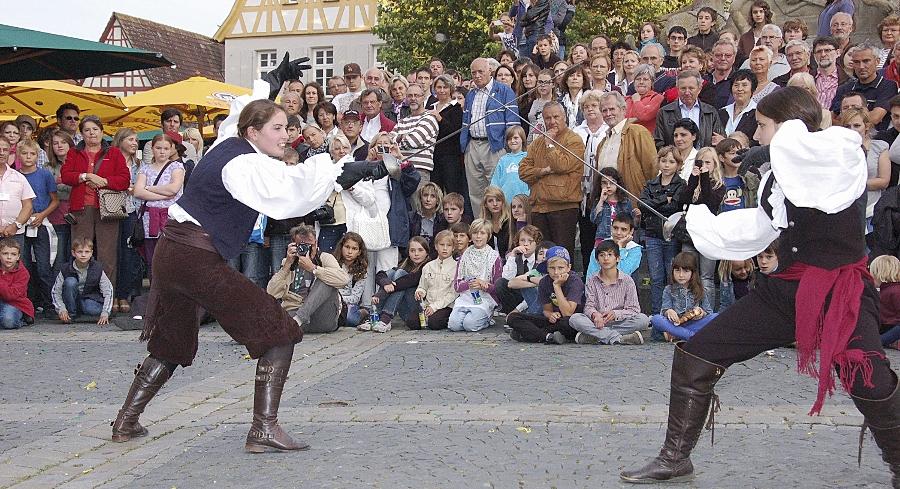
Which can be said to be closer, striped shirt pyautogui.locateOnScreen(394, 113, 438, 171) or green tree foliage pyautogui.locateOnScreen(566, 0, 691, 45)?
striped shirt pyautogui.locateOnScreen(394, 113, 438, 171)

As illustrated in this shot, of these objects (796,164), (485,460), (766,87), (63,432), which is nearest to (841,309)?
(796,164)

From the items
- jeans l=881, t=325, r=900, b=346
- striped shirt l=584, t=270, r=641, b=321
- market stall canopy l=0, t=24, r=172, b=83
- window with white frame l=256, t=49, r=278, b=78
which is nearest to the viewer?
jeans l=881, t=325, r=900, b=346

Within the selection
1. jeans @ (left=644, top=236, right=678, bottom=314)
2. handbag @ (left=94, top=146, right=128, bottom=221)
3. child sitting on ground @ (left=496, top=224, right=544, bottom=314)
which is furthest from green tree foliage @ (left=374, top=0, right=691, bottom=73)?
jeans @ (left=644, top=236, right=678, bottom=314)

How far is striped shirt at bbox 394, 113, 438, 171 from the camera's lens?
37.3ft

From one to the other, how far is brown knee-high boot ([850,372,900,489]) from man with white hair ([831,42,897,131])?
19.6ft

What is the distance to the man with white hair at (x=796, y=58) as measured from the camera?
10594 mm

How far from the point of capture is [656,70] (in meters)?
12.3

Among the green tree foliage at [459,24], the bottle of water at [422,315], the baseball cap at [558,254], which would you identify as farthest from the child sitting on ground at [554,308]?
the green tree foliage at [459,24]

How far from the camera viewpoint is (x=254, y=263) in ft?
36.8

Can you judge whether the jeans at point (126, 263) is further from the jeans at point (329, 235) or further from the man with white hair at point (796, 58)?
the man with white hair at point (796, 58)

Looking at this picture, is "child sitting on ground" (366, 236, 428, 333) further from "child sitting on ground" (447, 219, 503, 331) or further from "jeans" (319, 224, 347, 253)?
"jeans" (319, 224, 347, 253)

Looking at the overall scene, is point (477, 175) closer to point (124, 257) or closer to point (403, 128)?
point (403, 128)

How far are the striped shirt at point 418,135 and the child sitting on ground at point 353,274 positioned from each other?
115 centimetres

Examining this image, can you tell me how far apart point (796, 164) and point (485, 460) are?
1920mm
